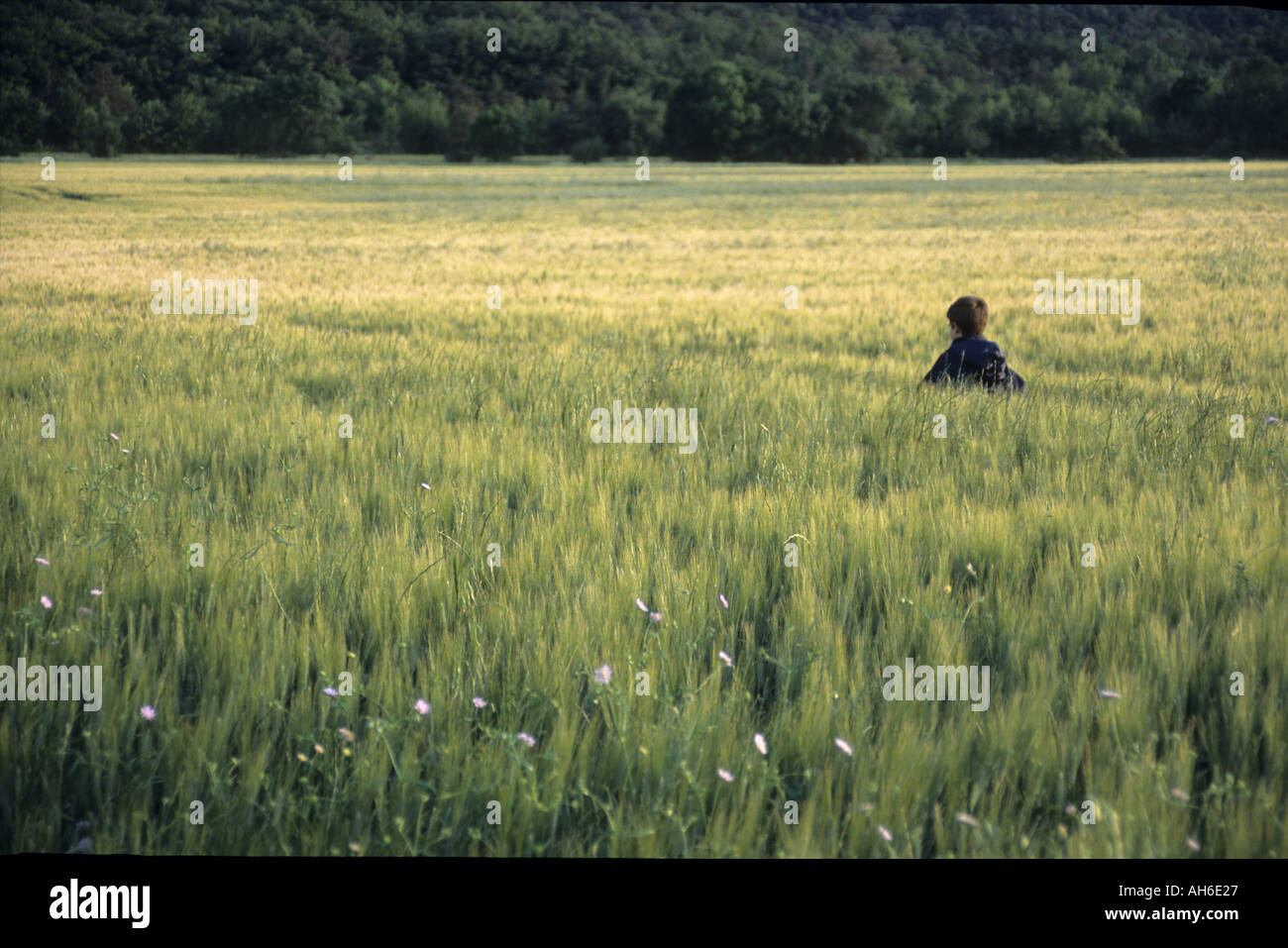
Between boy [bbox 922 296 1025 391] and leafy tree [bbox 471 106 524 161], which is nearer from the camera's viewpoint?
boy [bbox 922 296 1025 391]

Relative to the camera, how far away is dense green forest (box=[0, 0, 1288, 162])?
60.0 m

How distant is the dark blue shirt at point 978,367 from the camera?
630 cm

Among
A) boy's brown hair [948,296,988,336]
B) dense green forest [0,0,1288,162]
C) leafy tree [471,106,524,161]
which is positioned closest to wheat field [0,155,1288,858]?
boy's brown hair [948,296,988,336]

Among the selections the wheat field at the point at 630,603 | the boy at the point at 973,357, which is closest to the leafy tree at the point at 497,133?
the wheat field at the point at 630,603

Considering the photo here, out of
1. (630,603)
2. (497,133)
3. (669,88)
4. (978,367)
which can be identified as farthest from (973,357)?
(669,88)

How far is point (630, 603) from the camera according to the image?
9.02 feet

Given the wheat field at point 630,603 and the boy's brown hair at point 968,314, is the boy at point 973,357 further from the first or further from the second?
the wheat field at point 630,603

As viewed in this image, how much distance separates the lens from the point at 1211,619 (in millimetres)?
2783

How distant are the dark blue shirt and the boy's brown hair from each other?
0.27 ft

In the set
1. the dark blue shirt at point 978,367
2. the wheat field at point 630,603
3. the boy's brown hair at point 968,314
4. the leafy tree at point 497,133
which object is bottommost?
the wheat field at point 630,603

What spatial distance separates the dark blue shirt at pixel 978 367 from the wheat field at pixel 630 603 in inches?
11.8

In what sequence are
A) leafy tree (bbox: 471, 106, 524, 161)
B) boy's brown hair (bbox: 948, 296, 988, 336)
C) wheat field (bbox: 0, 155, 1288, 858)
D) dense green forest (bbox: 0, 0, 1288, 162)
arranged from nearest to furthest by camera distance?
wheat field (bbox: 0, 155, 1288, 858) → boy's brown hair (bbox: 948, 296, 988, 336) → dense green forest (bbox: 0, 0, 1288, 162) → leafy tree (bbox: 471, 106, 524, 161)

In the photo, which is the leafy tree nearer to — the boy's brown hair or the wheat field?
the wheat field

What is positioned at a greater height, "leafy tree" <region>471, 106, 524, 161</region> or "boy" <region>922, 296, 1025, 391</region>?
"leafy tree" <region>471, 106, 524, 161</region>
